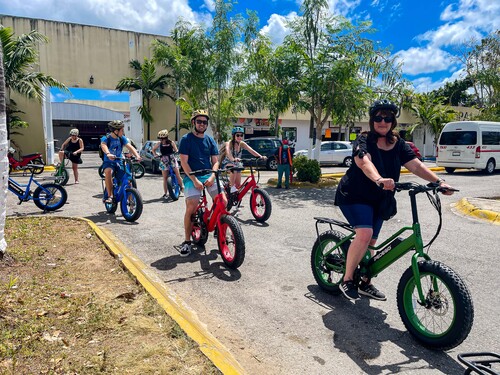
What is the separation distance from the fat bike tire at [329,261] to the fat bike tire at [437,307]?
753 millimetres

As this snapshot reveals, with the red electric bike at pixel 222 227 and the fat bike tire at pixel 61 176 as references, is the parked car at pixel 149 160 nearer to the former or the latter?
the fat bike tire at pixel 61 176

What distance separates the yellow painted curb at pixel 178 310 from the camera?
2.77 metres

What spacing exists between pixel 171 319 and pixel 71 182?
11.8m

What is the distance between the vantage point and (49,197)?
815 cm

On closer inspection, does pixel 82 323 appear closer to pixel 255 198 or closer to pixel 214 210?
pixel 214 210

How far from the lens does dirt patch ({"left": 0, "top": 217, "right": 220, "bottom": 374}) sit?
8.71ft

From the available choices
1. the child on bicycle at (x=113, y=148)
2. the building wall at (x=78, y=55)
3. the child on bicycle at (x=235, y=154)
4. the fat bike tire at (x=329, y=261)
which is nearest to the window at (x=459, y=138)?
the child on bicycle at (x=235, y=154)

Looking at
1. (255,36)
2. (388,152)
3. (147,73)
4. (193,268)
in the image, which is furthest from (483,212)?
(147,73)

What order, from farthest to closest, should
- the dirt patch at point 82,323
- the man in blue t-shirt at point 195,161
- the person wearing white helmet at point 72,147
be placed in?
the person wearing white helmet at point 72,147 < the man in blue t-shirt at point 195,161 < the dirt patch at point 82,323

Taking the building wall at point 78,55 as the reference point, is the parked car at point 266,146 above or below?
below

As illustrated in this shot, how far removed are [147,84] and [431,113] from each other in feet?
72.5

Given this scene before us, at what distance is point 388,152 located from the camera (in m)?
3.68

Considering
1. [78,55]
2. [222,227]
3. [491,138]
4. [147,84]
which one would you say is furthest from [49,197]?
[491,138]

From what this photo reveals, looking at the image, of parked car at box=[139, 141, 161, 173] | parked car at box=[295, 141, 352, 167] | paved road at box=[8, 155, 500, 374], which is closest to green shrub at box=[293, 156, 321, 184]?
paved road at box=[8, 155, 500, 374]
